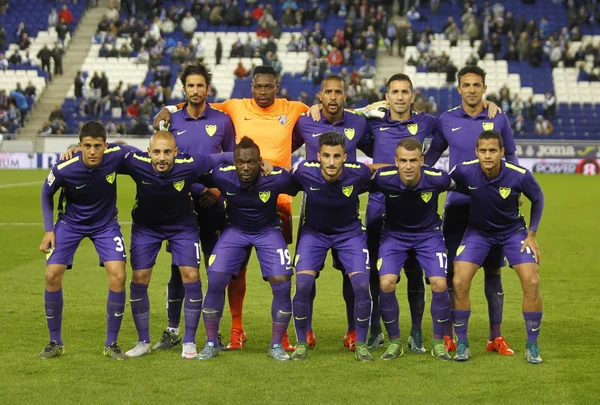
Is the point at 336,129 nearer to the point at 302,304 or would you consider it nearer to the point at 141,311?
the point at 302,304

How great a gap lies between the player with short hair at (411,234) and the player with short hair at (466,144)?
1.34 ft

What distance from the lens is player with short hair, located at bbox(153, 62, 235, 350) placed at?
8.97 metres

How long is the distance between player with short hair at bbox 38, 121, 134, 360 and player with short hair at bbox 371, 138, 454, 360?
2183mm

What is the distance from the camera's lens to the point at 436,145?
30.4ft

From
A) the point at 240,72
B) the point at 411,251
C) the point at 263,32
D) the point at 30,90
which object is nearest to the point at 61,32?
the point at 30,90

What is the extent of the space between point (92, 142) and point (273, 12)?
33731mm

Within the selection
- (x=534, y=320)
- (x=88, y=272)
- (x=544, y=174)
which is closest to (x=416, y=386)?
(x=534, y=320)

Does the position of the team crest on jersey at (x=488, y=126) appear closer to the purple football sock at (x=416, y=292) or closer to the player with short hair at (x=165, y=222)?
the purple football sock at (x=416, y=292)

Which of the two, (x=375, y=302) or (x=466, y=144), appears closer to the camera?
(x=466, y=144)

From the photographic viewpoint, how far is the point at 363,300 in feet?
27.6

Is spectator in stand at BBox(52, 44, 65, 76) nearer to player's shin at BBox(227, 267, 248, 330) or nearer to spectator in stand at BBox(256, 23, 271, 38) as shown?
spectator in stand at BBox(256, 23, 271, 38)

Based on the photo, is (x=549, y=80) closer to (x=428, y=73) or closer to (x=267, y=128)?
(x=428, y=73)

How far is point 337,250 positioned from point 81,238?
6.99 ft

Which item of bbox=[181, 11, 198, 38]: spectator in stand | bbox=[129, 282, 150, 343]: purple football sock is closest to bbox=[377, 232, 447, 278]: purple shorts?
bbox=[129, 282, 150, 343]: purple football sock
